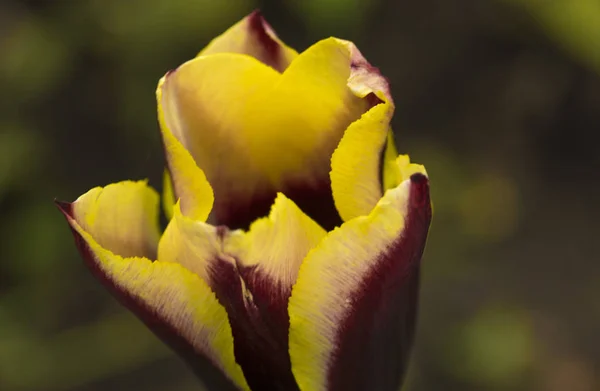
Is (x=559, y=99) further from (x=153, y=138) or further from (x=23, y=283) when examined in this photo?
(x=23, y=283)

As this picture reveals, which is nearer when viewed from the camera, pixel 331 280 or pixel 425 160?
pixel 331 280

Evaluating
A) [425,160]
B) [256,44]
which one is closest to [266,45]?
[256,44]

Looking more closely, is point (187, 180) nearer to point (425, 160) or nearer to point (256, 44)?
point (256, 44)

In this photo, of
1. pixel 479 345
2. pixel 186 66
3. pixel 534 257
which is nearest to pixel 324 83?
pixel 186 66

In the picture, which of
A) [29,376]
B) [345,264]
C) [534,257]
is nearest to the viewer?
[345,264]

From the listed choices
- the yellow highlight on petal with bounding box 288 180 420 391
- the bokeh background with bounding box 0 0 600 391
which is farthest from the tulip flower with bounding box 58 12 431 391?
the bokeh background with bounding box 0 0 600 391

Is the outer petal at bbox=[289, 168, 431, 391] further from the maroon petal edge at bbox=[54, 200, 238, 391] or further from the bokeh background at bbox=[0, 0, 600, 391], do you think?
the bokeh background at bbox=[0, 0, 600, 391]
